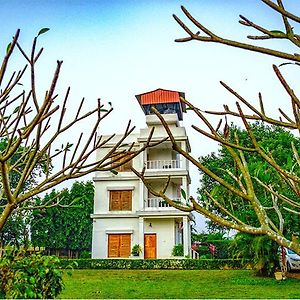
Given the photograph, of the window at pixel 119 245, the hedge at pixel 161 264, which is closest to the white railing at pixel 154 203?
the window at pixel 119 245

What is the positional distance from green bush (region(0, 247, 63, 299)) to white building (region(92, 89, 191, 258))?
19836 millimetres

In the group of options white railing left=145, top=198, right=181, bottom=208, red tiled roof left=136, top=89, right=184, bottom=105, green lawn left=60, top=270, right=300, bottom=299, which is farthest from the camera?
red tiled roof left=136, top=89, right=184, bottom=105

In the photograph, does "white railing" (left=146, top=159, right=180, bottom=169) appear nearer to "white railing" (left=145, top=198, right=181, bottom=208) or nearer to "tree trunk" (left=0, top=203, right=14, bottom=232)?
"white railing" (left=145, top=198, right=181, bottom=208)

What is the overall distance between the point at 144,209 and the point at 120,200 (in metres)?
2.00

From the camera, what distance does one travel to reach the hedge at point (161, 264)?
73.4 feet

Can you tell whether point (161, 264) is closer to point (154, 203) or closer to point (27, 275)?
point (154, 203)

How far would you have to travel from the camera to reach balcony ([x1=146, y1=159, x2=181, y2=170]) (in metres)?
27.6

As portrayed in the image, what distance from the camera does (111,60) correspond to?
3379 millimetres

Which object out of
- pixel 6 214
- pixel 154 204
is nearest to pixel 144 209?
pixel 154 204

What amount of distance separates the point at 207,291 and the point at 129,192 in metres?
15.3

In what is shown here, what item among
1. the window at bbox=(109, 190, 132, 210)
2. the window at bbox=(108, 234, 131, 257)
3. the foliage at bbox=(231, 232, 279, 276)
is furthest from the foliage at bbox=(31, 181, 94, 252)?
the foliage at bbox=(231, 232, 279, 276)

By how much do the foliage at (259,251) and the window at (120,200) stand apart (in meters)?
11.7

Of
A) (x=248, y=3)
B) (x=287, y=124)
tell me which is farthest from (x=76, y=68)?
(x=287, y=124)

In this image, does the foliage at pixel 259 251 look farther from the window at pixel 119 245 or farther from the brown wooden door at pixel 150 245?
the window at pixel 119 245
